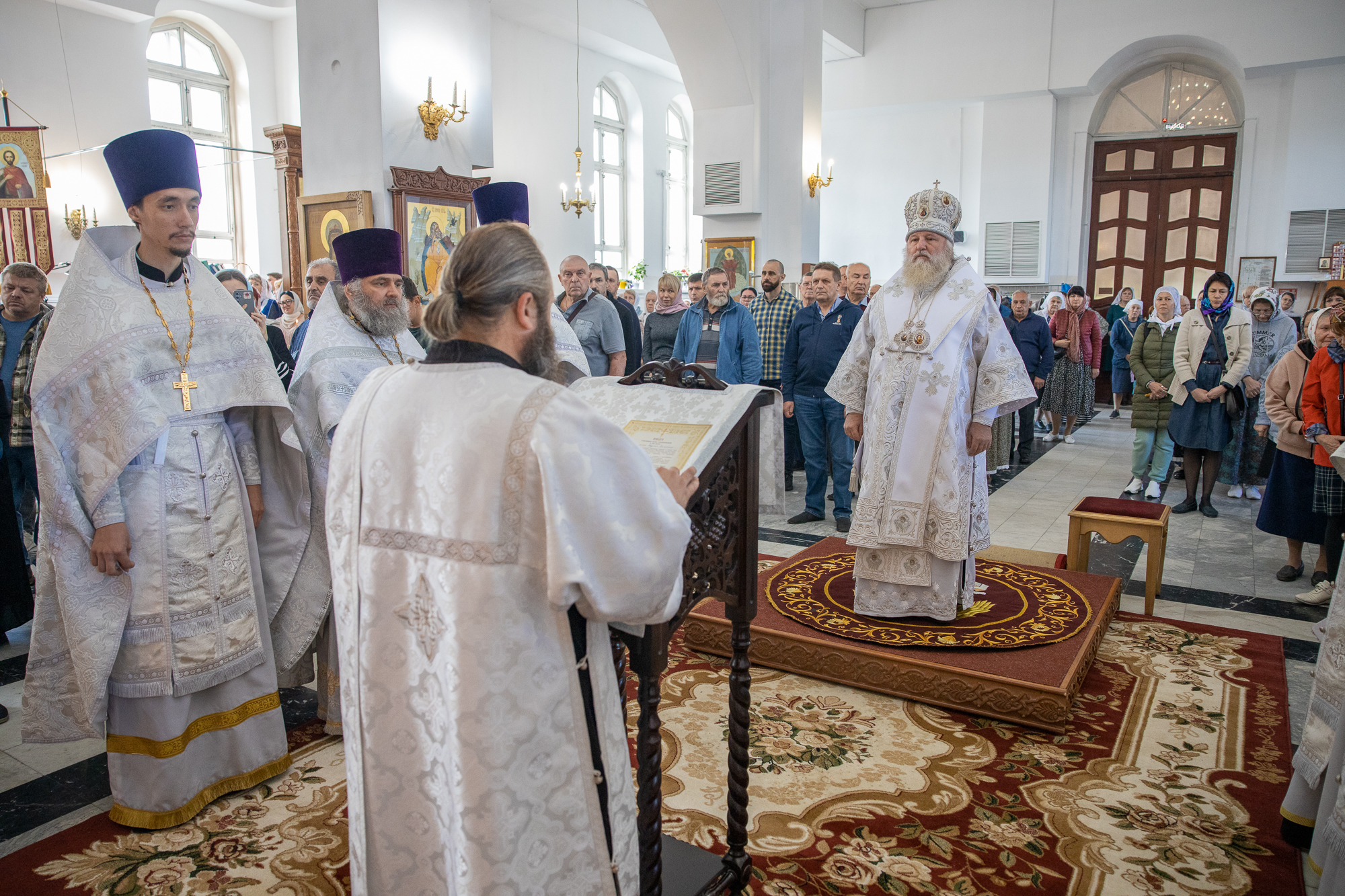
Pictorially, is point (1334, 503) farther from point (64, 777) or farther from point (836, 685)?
point (64, 777)

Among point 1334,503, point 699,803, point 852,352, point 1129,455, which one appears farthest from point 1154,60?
point 699,803

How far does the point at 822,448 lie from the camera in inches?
262

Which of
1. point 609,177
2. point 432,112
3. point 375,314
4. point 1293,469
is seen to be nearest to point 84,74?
point 432,112

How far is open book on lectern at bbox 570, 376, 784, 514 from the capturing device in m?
2.01

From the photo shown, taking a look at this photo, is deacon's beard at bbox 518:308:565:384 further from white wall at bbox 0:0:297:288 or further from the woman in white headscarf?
white wall at bbox 0:0:297:288

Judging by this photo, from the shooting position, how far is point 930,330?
12.8 ft

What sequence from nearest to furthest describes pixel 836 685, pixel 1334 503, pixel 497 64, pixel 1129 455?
1. pixel 836 685
2. pixel 1334 503
3. pixel 1129 455
4. pixel 497 64

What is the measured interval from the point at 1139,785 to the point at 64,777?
3.45 m

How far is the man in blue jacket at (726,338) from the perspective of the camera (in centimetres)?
665

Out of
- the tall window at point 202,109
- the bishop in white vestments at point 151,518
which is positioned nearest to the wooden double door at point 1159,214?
the tall window at point 202,109

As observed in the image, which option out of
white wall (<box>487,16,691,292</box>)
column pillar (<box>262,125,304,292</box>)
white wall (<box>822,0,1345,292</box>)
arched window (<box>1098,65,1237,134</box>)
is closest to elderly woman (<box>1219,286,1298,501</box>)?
white wall (<box>822,0,1345,292</box>)

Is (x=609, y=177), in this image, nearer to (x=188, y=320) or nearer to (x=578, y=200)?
(x=578, y=200)

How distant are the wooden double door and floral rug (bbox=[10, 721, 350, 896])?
16082 mm

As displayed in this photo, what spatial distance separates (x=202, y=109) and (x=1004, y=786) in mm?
14144
